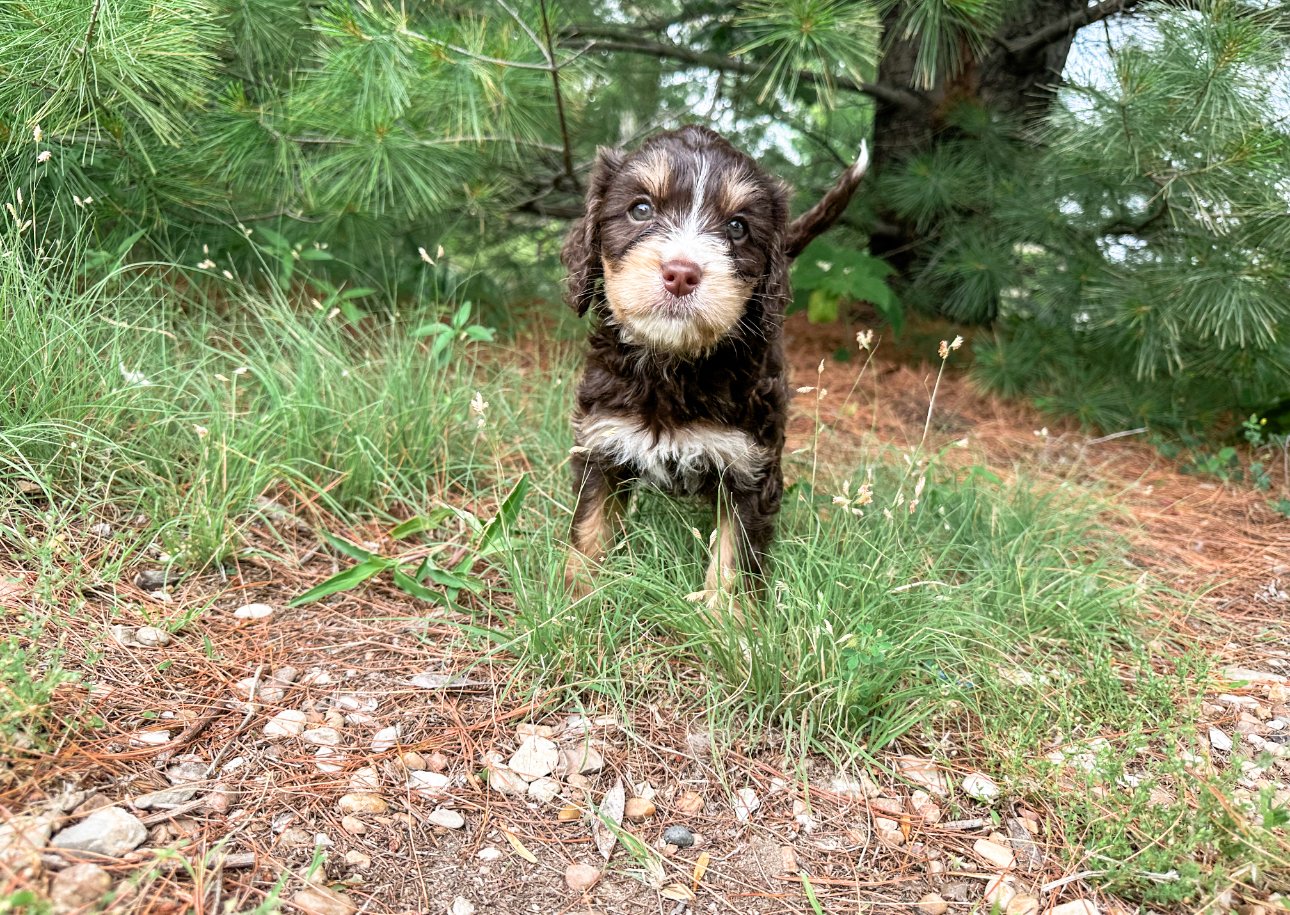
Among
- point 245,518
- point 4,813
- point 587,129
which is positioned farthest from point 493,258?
point 4,813

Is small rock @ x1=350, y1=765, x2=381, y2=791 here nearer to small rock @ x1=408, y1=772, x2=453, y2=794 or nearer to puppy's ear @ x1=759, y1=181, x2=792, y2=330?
small rock @ x1=408, y1=772, x2=453, y2=794

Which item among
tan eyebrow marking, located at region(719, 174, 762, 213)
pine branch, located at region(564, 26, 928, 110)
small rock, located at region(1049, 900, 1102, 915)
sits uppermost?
pine branch, located at region(564, 26, 928, 110)

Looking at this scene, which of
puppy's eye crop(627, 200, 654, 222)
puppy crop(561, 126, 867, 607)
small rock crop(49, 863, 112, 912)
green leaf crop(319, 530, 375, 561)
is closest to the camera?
small rock crop(49, 863, 112, 912)

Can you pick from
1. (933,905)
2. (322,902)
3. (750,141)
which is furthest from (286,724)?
(750,141)

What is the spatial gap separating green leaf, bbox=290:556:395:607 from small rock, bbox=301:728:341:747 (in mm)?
622

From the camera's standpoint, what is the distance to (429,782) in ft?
7.37

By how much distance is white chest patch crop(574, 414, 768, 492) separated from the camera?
2928 mm

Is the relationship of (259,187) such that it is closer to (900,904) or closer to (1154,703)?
(900,904)

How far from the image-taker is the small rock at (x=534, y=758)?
231cm

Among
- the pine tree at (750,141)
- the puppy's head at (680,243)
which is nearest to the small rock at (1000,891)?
the puppy's head at (680,243)

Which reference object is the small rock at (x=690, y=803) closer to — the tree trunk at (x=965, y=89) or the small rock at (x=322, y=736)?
the small rock at (x=322, y=736)

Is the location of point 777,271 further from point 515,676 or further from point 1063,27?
point 1063,27

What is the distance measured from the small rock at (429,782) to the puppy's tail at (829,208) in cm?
226

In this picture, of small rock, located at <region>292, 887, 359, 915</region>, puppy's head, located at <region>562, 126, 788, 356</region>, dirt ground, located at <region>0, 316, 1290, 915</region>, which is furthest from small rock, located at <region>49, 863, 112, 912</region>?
puppy's head, located at <region>562, 126, 788, 356</region>
